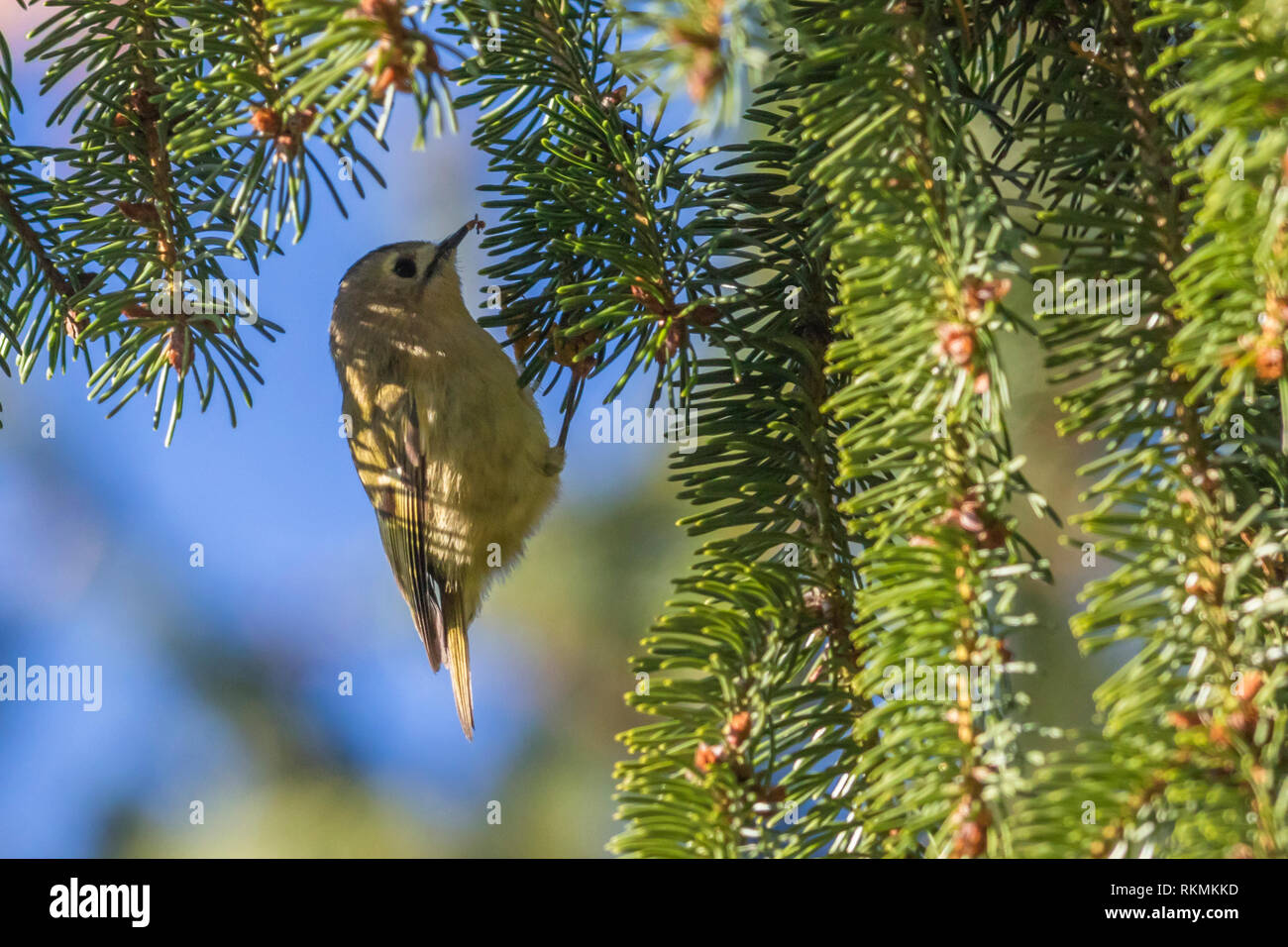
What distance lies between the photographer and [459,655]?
111 inches

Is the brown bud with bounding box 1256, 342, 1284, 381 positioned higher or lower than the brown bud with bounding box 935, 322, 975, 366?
lower

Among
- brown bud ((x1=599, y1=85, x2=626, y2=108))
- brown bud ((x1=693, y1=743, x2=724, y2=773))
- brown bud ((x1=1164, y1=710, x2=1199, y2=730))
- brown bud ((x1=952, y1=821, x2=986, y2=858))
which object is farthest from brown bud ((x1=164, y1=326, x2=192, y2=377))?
brown bud ((x1=1164, y1=710, x2=1199, y2=730))

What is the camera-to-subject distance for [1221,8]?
863 millimetres

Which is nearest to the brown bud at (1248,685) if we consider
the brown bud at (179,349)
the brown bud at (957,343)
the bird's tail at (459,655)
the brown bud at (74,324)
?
the brown bud at (957,343)

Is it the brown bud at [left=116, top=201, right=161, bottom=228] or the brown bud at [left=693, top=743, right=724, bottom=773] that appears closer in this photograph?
the brown bud at [left=693, top=743, right=724, bottom=773]

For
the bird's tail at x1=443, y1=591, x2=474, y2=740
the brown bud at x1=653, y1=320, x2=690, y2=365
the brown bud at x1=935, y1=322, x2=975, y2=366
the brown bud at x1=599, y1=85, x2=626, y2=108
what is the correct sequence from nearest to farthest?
the brown bud at x1=935, y1=322, x2=975, y2=366, the brown bud at x1=653, y1=320, x2=690, y2=365, the brown bud at x1=599, y1=85, x2=626, y2=108, the bird's tail at x1=443, y1=591, x2=474, y2=740

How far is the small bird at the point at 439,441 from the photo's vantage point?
2.74 m

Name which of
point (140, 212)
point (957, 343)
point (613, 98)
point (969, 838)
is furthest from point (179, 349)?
point (969, 838)

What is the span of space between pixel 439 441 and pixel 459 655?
0.56m

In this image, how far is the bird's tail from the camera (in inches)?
104

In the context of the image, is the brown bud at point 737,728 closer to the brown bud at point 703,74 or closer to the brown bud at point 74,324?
the brown bud at point 703,74

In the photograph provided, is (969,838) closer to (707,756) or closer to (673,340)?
(707,756)

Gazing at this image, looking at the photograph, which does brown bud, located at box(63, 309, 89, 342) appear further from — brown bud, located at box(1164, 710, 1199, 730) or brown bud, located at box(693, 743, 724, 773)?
brown bud, located at box(1164, 710, 1199, 730)
